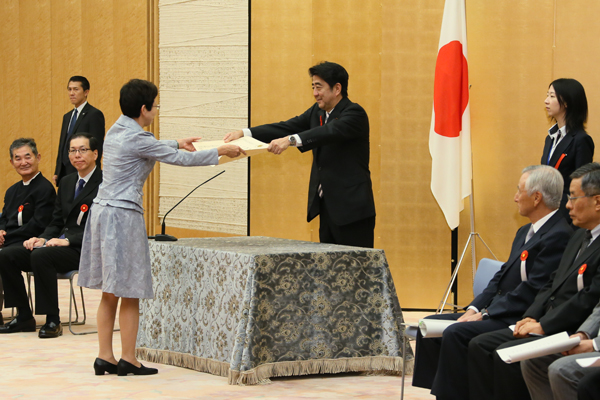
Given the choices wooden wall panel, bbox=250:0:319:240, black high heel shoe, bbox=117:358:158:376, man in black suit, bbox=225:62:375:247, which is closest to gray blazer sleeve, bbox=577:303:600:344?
man in black suit, bbox=225:62:375:247

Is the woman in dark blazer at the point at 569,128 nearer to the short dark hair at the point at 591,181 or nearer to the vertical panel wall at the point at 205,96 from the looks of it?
the short dark hair at the point at 591,181

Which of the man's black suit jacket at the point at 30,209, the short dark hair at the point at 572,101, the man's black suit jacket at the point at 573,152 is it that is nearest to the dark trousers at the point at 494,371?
the man's black suit jacket at the point at 573,152

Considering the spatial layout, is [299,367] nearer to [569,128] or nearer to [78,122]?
[569,128]

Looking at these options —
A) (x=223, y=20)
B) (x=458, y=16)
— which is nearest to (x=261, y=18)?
(x=223, y=20)

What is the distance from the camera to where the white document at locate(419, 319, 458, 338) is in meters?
2.90

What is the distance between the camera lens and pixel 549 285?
2.85 metres

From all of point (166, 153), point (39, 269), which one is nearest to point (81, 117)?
point (39, 269)

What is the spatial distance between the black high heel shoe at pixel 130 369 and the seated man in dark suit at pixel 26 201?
5.93 feet

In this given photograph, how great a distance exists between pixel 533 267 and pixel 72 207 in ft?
9.98

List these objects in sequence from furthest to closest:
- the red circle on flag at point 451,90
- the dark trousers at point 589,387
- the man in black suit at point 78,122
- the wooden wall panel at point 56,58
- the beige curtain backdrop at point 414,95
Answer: the wooden wall panel at point 56,58, the man in black suit at point 78,122, the beige curtain backdrop at point 414,95, the red circle on flag at point 451,90, the dark trousers at point 589,387

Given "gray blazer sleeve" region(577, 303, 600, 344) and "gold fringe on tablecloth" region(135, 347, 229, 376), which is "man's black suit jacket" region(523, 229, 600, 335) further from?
"gold fringe on tablecloth" region(135, 347, 229, 376)

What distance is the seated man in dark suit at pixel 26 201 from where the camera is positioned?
5160 millimetres

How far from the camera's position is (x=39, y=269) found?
4.73 m

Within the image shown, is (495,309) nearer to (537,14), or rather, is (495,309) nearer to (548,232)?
(548,232)
